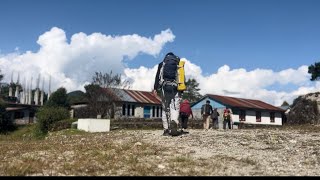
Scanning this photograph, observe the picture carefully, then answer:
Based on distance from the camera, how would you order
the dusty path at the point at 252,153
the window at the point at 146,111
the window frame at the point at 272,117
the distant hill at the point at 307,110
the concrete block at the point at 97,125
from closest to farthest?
the dusty path at the point at 252,153 < the concrete block at the point at 97,125 < the distant hill at the point at 307,110 < the window frame at the point at 272,117 < the window at the point at 146,111

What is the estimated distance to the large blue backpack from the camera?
12703 mm

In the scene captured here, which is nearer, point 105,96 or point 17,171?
point 17,171

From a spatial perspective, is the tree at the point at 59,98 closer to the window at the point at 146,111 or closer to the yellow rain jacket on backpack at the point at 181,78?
the window at the point at 146,111

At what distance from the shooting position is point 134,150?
32.6ft

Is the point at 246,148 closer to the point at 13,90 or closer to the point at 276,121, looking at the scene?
the point at 276,121

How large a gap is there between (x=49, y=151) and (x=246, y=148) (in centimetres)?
472

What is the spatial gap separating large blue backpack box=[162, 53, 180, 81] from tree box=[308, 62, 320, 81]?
5182 cm

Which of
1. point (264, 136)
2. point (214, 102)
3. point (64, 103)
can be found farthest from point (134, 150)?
point (64, 103)

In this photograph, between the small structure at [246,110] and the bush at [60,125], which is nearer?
the bush at [60,125]

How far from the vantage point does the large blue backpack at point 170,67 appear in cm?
1270

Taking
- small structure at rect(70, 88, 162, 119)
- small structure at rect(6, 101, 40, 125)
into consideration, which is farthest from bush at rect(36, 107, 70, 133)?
small structure at rect(6, 101, 40, 125)

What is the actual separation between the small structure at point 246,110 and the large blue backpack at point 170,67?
162ft

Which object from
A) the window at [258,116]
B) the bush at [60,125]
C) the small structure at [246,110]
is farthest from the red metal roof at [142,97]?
the bush at [60,125]

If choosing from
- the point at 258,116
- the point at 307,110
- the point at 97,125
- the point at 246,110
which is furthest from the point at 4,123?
the point at 258,116
